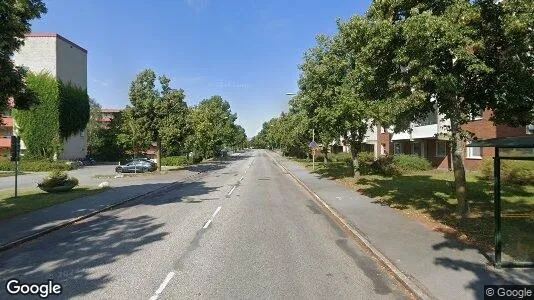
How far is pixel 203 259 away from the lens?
9.45 metres

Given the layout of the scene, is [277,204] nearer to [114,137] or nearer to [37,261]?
[37,261]

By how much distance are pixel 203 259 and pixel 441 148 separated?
32.6 meters

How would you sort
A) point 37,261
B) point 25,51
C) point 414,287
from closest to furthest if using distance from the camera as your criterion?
point 414,287 < point 37,261 < point 25,51

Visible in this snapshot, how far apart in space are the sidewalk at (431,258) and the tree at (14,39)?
11794mm

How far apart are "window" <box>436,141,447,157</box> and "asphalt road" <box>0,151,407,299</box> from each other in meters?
24.5

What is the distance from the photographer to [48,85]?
5338cm

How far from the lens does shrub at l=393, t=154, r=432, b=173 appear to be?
3394 centimetres

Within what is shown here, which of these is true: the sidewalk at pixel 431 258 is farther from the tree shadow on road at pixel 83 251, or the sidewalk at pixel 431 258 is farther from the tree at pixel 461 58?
the tree shadow on road at pixel 83 251

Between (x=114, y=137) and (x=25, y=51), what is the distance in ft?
61.9

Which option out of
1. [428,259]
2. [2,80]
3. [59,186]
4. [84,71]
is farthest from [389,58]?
[84,71]

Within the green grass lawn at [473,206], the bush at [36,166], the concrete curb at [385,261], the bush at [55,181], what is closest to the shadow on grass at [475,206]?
the green grass lawn at [473,206]

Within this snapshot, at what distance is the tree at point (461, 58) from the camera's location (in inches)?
440

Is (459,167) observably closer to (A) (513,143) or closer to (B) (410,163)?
(A) (513,143)

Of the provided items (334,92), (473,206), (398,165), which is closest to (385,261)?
(473,206)
